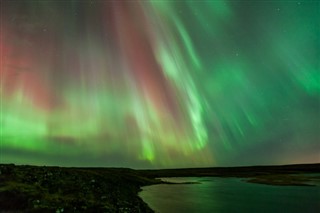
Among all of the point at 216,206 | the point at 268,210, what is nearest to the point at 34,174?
the point at 216,206

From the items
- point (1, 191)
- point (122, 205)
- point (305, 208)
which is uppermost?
point (1, 191)

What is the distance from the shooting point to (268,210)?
48.1 meters

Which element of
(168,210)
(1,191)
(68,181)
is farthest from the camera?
(168,210)

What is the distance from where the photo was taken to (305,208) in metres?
49.8

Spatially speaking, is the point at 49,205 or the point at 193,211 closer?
the point at 49,205

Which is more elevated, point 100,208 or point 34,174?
point 34,174

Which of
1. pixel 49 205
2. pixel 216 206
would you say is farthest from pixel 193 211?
pixel 49 205

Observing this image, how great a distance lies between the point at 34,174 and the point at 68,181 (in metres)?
4.60

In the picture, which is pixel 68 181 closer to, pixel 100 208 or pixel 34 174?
pixel 34 174

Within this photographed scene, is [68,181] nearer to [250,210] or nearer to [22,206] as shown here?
[22,206]

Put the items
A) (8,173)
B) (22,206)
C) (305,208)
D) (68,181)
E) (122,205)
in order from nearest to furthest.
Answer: (22,206)
(122,205)
(8,173)
(68,181)
(305,208)

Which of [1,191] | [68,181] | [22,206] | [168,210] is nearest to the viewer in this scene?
[22,206]

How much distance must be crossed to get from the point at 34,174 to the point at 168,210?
17.6 metres

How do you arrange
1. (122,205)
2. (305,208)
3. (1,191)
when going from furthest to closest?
1. (305,208)
2. (122,205)
3. (1,191)
